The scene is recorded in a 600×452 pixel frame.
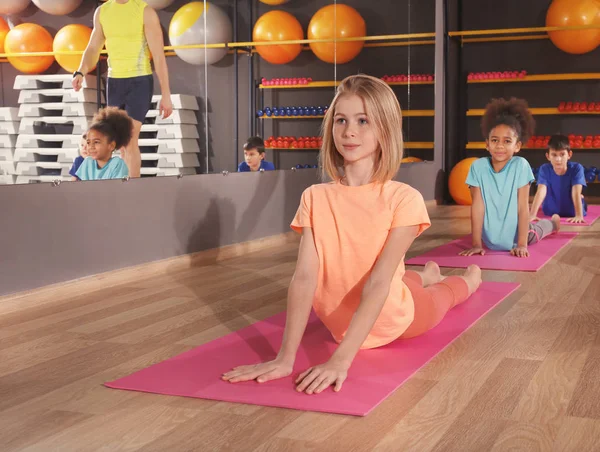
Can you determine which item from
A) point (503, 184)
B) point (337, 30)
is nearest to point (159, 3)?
point (503, 184)

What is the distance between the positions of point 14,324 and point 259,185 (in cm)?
230

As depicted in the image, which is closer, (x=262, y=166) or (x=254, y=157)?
(x=254, y=157)

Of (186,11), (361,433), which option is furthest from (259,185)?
(361,433)

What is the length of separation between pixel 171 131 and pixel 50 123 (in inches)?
31.7

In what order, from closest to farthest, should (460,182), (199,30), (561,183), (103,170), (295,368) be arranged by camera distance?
(295,368), (103,170), (199,30), (561,183), (460,182)

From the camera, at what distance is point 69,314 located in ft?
9.93

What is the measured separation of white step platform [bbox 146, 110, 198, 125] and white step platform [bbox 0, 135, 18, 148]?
2.78 feet

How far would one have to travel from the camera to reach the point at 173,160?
400cm

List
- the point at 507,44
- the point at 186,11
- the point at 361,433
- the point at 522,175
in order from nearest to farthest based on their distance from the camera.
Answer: the point at 361,433
the point at 186,11
the point at 522,175
the point at 507,44

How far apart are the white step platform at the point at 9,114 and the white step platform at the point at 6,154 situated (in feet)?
0.38

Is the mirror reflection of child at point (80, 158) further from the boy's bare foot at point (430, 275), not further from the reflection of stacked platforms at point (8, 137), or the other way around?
the boy's bare foot at point (430, 275)

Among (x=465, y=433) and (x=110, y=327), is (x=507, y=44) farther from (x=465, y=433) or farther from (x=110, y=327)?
(x=465, y=433)

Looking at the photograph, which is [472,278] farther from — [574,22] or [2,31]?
[574,22]

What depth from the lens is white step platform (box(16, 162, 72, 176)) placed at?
9.84 feet
